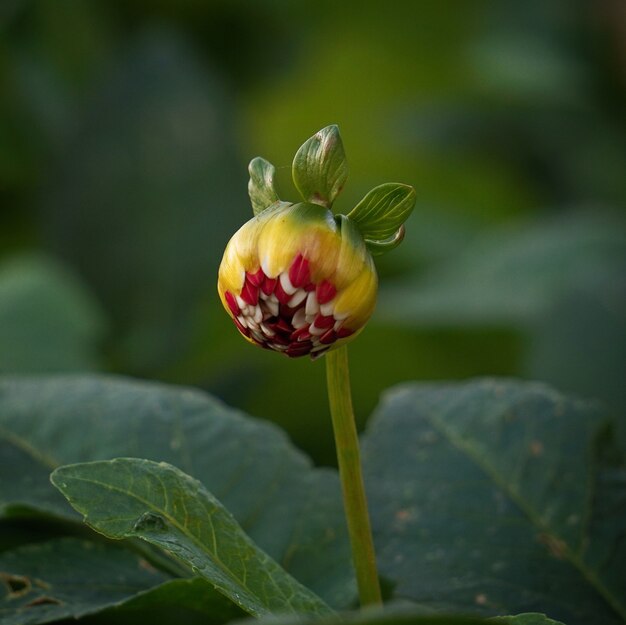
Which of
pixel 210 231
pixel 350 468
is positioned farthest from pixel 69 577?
pixel 210 231

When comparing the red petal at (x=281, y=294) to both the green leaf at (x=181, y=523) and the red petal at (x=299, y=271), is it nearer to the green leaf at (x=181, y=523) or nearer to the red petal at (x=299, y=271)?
the red petal at (x=299, y=271)

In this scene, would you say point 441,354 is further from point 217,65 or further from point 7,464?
point 7,464

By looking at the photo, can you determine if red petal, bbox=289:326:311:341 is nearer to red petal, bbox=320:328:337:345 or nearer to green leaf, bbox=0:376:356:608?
red petal, bbox=320:328:337:345

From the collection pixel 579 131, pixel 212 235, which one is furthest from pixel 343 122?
pixel 212 235

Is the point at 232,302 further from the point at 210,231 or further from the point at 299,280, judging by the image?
the point at 210,231

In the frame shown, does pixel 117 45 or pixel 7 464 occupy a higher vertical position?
pixel 117 45

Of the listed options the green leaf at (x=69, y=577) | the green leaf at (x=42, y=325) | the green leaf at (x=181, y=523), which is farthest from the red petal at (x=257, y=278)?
the green leaf at (x=42, y=325)
